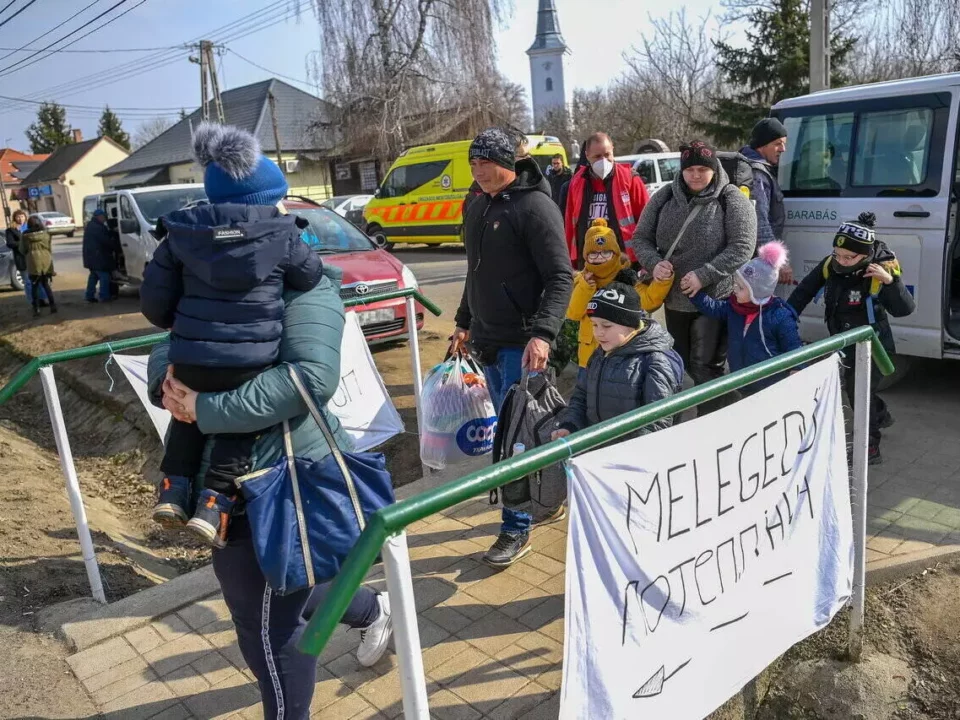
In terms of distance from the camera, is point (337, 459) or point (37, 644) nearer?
point (337, 459)

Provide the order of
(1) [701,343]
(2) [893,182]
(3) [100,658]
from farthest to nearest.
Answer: (2) [893,182] → (1) [701,343] → (3) [100,658]

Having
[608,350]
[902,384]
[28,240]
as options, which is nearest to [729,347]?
[608,350]

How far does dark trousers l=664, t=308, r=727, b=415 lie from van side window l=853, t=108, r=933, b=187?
1906 millimetres

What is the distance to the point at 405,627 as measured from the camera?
5.37ft

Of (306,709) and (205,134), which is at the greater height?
(205,134)

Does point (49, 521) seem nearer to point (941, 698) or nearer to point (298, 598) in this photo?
point (298, 598)

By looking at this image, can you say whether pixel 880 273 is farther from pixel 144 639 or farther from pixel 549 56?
pixel 549 56

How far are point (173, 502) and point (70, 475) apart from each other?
5.44ft

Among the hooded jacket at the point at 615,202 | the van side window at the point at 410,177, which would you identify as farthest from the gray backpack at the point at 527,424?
the van side window at the point at 410,177

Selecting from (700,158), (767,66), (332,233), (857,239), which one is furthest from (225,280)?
(767,66)

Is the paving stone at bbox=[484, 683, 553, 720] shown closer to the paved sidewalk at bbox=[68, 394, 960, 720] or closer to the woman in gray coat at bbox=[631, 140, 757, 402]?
the paved sidewalk at bbox=[68, 394, 960, 720]

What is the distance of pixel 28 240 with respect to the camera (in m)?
12.8

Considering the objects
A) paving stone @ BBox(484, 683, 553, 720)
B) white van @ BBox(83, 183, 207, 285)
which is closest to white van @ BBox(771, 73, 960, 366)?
paving stone @ BBox(484, 683, 553, 720)

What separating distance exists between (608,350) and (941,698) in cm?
179
